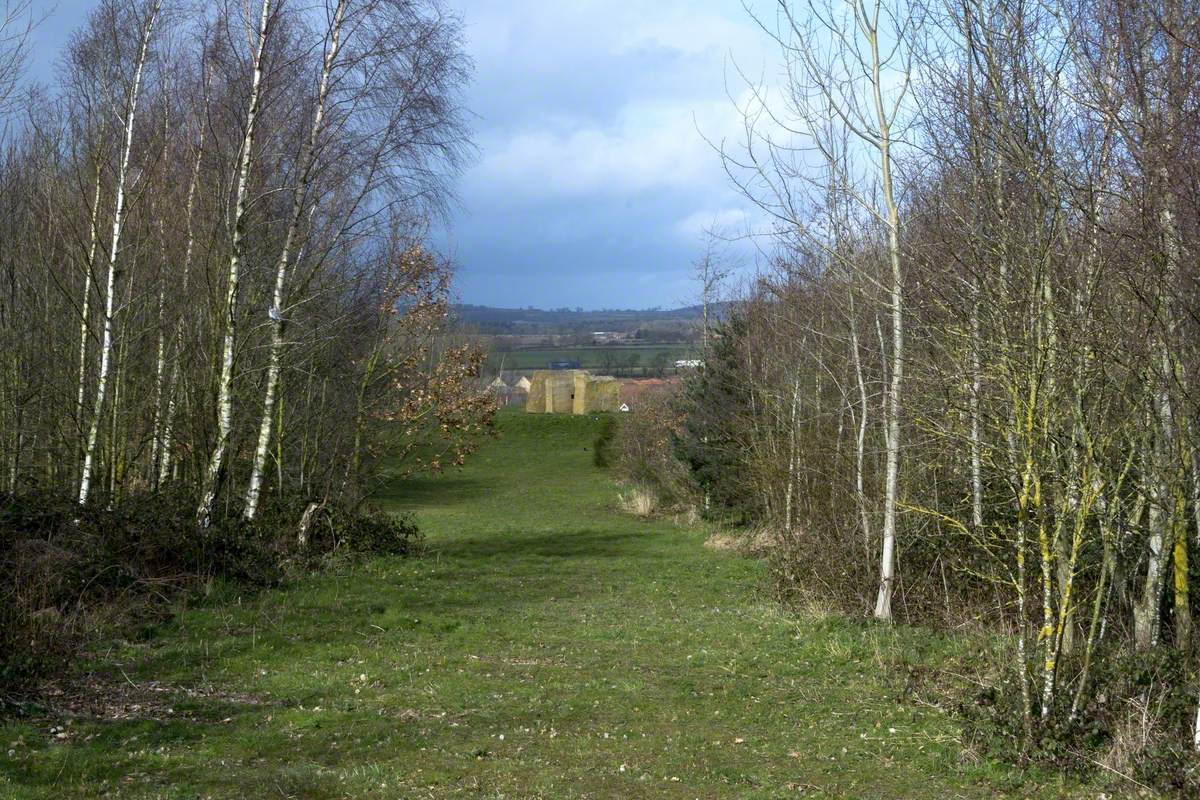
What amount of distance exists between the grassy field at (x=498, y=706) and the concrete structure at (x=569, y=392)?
46.3 meters

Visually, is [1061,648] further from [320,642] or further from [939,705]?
[320,642]

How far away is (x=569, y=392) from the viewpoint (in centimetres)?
6219

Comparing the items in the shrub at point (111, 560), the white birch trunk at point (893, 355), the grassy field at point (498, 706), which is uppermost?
the white birch trunk at point (893, 355)

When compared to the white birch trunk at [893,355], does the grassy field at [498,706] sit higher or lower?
lower

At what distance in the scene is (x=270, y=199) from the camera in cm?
1462

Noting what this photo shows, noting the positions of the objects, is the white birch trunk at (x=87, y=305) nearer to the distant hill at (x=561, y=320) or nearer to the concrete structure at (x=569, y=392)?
the concrete structure at (x=569, y=392)

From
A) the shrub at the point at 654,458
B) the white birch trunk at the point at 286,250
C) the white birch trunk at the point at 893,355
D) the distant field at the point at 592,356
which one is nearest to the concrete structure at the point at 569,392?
the distant field at the point at 592,356

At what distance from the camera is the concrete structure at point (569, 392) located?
6047 centimetres

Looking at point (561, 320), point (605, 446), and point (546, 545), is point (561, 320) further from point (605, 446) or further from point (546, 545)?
point (546, 545)

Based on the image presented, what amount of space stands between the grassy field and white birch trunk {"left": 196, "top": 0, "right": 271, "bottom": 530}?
164 centimetres

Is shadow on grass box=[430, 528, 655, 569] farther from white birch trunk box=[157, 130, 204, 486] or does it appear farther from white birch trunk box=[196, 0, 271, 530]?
white birch trunk box=[196, 0, 271, 530]

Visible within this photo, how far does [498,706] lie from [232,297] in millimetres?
6681

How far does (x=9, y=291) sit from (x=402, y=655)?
1146 cm

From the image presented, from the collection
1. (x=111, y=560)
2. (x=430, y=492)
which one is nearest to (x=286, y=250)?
(x=111, y=560)
